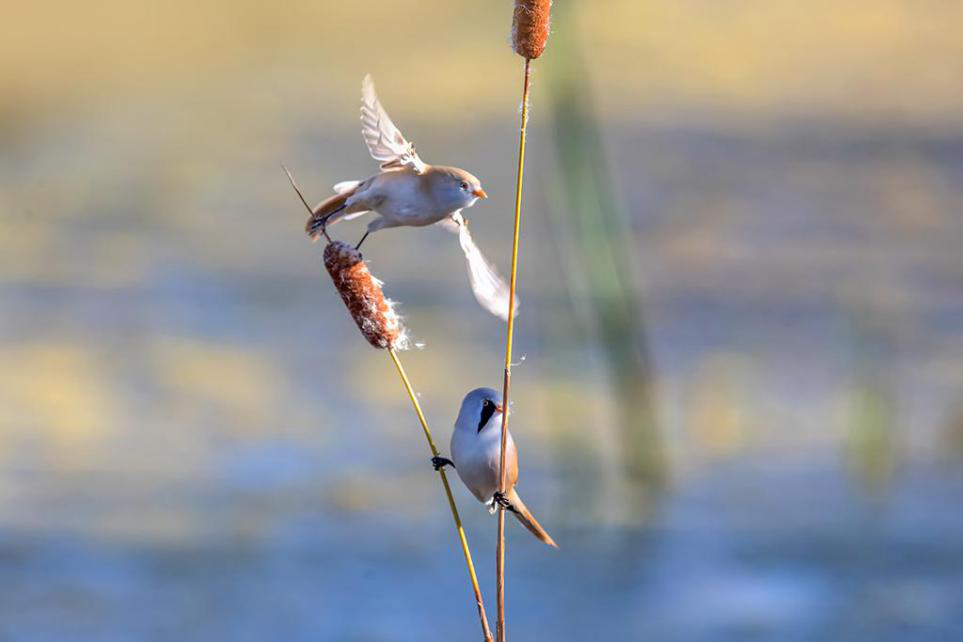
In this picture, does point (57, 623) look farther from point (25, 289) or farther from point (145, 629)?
point (25, 289)

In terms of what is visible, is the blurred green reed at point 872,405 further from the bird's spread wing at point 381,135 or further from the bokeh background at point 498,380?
the bird's spread wing at point 381,135

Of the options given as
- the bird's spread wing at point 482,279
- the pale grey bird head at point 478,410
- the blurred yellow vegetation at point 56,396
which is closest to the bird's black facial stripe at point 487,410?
the pale grey bird head at point 478,410

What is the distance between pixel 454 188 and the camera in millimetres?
879

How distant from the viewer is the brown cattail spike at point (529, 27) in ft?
2.55

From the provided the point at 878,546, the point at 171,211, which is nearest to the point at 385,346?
the point at 878,546

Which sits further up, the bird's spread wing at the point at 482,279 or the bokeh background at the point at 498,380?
the bokeh background at the point at 498,380

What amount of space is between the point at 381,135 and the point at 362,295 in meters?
0.18

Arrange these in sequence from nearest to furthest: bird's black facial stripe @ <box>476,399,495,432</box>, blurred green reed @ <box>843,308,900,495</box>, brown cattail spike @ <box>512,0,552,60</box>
Answer: brown cattail spike @ <box>512,0,552,60</box>
bird's black facial stripe @ <box>476,399,495,432</box>
blurred green reed @ <box>843,308,900,495</box>

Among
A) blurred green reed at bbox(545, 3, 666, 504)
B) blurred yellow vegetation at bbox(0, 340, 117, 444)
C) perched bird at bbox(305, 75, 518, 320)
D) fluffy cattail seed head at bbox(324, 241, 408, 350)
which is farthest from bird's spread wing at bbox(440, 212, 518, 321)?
blurred yellow vegetation at bbox(0, 340, 117, 444)

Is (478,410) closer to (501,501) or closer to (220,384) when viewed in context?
(501,501)

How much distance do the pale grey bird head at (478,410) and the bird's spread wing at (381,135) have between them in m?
0.16

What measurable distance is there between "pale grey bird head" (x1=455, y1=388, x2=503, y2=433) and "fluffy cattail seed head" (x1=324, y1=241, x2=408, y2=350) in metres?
0.17

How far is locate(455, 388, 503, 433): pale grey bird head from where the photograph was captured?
0.97 m

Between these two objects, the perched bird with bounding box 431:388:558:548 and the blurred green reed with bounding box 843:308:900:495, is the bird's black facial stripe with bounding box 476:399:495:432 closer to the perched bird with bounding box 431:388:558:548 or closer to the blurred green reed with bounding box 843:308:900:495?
the perched bird with bounding box 431:388:558:548
